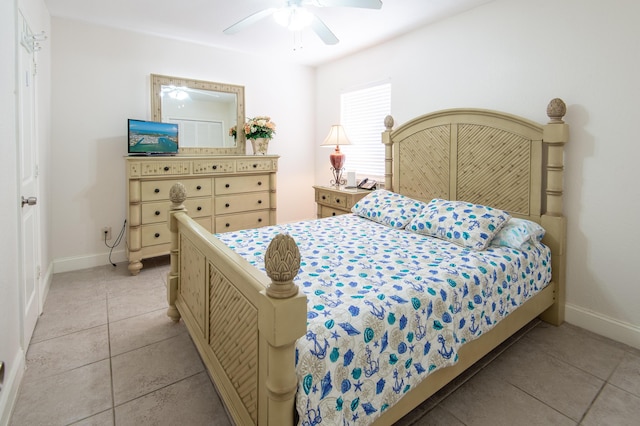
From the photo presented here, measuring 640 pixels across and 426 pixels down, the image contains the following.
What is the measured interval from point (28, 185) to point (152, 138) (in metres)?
1.37

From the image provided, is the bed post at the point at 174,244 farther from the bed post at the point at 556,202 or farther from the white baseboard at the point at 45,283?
the bed post at the point at 556,202

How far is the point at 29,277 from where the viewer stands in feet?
7.52

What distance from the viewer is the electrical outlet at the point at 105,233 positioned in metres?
3.64

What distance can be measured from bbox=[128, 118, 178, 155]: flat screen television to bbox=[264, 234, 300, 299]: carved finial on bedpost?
3037 mm

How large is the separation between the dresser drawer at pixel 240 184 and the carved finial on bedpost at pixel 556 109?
2.87 m

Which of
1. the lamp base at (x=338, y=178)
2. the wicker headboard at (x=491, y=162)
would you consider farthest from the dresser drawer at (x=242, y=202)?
the wicker headboard at (x=491, y=162)

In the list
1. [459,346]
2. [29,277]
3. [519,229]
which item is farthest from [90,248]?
[519,229]

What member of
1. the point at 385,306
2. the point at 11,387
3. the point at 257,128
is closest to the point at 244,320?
the point at 385,306

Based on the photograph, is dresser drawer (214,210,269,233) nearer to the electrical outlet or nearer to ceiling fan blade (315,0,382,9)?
the electrical outlet

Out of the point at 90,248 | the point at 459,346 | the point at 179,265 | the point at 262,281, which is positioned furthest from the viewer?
the point at 90,248

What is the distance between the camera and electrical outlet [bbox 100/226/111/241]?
11.9 ft

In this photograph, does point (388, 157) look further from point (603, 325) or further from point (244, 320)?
point (244, 320)

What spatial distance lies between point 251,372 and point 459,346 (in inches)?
39.2

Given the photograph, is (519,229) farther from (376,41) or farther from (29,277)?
(29,277)
